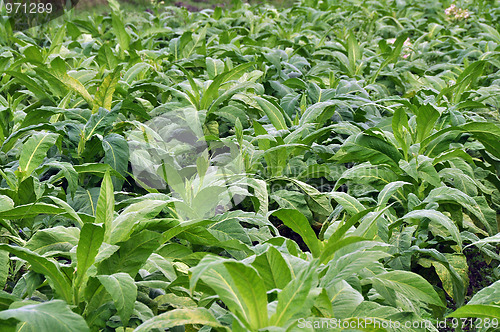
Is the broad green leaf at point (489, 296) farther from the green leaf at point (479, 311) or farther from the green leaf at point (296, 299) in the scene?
the green leaf at point (296, 299)

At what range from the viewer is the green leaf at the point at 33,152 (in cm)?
199

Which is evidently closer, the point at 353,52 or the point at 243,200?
the point at 243,200

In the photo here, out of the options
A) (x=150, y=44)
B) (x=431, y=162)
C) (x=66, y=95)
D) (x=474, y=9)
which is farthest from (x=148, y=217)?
(x=474, y=9)

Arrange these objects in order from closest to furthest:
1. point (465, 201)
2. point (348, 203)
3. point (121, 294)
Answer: point (121, 294)
point (348, 203)
point (465, 201)

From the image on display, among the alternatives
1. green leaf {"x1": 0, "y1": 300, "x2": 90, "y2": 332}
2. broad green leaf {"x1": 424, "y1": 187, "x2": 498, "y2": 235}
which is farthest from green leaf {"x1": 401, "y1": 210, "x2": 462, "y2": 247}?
green leaf {"x1": 0, "y1": 300, "x2": 90, "y2": 332}

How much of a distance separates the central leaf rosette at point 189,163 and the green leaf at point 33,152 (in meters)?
0.37

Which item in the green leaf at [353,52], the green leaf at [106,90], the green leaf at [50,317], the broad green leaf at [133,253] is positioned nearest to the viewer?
the green leaf at [50,317]

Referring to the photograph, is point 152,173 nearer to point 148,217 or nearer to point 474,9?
point 148,217

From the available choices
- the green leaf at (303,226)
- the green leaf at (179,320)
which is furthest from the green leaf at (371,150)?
the green leaf at (179,320)

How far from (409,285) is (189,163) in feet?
4.49

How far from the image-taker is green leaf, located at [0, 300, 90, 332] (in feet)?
3.63

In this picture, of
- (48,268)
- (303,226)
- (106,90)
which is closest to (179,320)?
(48,268)

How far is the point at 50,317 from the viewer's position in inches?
44.9

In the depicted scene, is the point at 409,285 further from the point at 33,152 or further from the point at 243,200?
the point at 33,152
